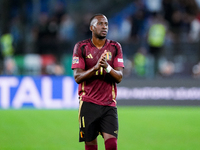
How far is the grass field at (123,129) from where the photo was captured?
771cm

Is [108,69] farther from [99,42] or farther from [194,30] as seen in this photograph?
[194,30]

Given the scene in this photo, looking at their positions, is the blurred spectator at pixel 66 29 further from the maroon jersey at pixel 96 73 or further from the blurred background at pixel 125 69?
the maroon jersey at pixel 96 73

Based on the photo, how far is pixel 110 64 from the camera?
5.11 m

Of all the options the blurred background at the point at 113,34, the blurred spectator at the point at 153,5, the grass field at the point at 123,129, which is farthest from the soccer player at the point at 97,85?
the blurred spectator at the point at 153,5

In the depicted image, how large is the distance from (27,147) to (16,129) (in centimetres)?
230

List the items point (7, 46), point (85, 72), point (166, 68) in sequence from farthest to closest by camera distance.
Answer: point (7, 46), point (166, 68), point (85, 72)

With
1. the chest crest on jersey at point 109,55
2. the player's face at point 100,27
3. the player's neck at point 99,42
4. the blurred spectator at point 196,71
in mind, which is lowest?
the blurred spectator at point 196,71

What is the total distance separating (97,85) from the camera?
198 inches

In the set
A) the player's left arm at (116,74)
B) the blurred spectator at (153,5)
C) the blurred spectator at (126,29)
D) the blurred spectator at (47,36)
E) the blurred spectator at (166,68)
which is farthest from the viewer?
the blurred spectator at (153,5)

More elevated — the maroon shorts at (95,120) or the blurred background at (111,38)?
the blurred background at (111,38)

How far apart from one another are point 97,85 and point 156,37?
40.4 feet

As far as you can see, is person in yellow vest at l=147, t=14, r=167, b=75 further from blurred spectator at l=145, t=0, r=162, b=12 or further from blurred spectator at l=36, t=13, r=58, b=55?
blurred spectator at l=36, t=13, r=58, b=55

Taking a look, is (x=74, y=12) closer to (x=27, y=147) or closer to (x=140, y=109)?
(x=140, y=109)

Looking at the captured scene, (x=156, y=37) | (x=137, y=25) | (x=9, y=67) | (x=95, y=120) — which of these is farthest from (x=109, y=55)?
(x=137, y=25)
